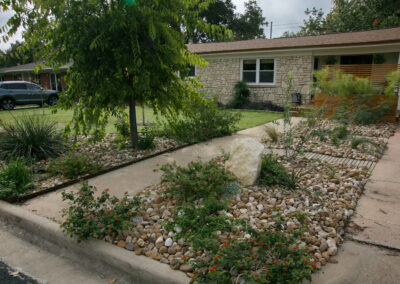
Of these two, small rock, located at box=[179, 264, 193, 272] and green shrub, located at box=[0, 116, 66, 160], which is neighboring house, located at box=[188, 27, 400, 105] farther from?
small rock, located at box=[179, 264, 193, 272]

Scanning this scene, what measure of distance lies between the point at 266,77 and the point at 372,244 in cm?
1283

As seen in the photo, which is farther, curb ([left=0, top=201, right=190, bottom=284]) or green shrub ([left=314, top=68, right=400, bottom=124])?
green shrub ([left=314, top=68, right=400, bottom=124])

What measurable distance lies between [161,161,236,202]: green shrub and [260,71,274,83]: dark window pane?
38.7 ft

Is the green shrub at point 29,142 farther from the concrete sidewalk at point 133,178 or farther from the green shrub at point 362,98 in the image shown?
the green shrub at point 362,98

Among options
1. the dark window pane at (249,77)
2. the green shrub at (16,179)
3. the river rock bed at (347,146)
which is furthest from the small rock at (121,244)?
the dark window pane at (249,77)

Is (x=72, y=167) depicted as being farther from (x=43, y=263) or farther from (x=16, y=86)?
(x=16, y=86)

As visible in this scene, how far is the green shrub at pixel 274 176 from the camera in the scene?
3645 mm

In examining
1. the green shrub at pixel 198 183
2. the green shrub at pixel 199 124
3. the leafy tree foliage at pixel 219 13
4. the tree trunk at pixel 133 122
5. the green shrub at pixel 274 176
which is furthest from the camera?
the leafy tree foliage at pixel 219 13

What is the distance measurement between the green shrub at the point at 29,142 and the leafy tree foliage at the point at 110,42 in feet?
2.10

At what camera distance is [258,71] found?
1461cm

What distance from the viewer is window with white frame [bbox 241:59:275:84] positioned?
14.5 m

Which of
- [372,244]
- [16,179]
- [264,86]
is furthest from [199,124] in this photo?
[264,86]

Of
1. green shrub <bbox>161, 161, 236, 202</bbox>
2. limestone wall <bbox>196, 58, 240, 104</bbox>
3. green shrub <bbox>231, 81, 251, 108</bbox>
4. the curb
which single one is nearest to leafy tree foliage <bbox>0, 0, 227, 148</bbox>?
green shrub <bbox>161, 161, 236, 202</bbox>

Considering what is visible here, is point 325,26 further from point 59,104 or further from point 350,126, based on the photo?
point 59,104
